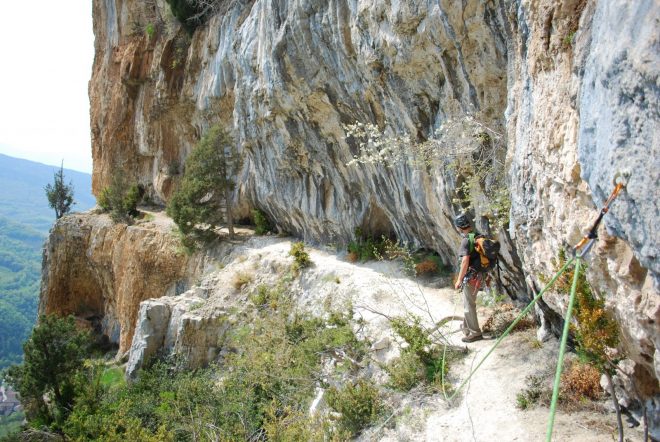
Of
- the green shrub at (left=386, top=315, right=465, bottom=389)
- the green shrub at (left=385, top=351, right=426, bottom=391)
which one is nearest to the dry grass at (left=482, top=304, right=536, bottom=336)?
the green shrub at (left=386, top=315, right=465, bottom=389)

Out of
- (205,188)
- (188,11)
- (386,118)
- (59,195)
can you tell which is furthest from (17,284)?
(386,118)

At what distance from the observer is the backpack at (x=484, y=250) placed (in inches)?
263

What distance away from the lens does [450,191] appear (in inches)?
352

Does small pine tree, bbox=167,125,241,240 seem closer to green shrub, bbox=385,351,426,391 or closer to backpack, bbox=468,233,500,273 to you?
green shrub, bbox=385,351,426,391

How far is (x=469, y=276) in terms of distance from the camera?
6.81 m

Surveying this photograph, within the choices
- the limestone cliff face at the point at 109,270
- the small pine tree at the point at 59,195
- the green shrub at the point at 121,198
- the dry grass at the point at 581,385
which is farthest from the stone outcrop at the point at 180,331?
the small pine tree at the point at 59,195

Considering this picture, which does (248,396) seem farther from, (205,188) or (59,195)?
(59,195)

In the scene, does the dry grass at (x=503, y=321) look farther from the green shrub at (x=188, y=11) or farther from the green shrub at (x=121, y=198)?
the green shrub at (x=121, y=198)

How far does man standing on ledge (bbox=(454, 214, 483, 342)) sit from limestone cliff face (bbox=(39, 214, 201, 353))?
1438 centimetres

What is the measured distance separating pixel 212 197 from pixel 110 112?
13393 millimetres

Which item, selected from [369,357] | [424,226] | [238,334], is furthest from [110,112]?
[369,357]

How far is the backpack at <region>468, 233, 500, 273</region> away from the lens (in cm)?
668

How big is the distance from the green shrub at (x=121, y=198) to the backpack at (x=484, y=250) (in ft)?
71.6

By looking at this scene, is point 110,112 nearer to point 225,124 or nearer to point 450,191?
point 225,124
